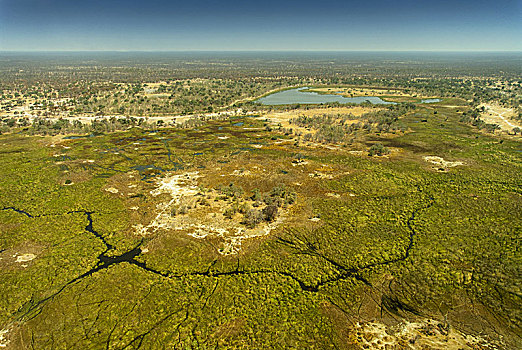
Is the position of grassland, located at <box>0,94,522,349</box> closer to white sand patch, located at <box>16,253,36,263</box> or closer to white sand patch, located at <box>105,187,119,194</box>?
white sand patch, located at <box>105,187,119,194</box>

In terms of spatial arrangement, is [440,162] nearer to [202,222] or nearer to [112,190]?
[202,222]

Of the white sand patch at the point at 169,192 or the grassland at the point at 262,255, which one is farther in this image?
the white sand patch at the point at 169,192

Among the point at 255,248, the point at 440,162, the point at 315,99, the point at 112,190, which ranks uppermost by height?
the point at 315,99

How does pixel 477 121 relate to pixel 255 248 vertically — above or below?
above

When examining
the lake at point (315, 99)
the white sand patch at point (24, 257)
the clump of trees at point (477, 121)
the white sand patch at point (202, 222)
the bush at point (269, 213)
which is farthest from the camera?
the lake at point (315, 99)

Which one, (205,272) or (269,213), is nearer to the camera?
(205,272)

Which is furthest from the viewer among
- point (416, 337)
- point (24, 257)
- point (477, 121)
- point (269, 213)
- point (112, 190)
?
point (477, 121)

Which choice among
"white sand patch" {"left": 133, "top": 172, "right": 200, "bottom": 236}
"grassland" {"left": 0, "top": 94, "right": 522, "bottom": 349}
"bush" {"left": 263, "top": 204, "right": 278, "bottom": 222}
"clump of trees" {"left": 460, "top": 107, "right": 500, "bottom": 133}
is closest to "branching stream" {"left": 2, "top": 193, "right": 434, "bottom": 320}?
"grassland" {"left": 0, "top": 94, "right": 522, "bottom": 349}

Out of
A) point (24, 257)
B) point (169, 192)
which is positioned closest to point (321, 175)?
point (169, 192)

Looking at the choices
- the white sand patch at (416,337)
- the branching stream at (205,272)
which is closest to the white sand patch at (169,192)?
the branching stream at (205,272)

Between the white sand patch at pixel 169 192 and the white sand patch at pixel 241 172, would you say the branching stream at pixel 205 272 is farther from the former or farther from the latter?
the white sand patch at pixel 241 172
